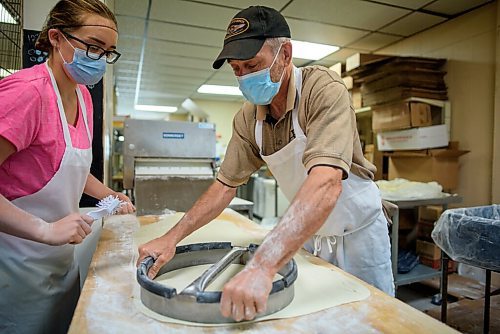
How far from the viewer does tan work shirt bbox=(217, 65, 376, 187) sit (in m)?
0.84

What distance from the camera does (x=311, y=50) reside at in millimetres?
3986

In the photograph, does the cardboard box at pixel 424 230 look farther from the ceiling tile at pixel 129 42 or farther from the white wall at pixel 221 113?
the white wall at pixel 221 113

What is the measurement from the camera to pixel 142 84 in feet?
20.0

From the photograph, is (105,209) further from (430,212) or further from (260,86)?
(430,212)

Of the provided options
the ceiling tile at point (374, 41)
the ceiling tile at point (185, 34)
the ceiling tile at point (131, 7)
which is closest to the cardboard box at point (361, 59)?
the ceiling tile at point (374, 41)

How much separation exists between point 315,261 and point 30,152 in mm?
831

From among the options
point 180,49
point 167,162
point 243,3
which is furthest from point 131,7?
point 167,162

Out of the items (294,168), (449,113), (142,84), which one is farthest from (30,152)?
(142,84)

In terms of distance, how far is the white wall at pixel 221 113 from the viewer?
7.35 meters

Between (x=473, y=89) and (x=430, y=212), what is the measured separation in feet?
3.70

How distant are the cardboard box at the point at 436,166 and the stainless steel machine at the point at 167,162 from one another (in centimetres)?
200

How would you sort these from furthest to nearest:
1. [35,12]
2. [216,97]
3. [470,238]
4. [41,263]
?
[216,97], [470,238], [35,12], [41,263]

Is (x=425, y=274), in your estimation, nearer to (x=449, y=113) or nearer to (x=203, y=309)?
(x=449, y=113)

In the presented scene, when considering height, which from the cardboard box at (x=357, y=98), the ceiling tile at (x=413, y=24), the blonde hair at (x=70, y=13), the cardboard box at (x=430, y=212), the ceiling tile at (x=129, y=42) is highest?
the ceiling tile at (x=413, y=24)
